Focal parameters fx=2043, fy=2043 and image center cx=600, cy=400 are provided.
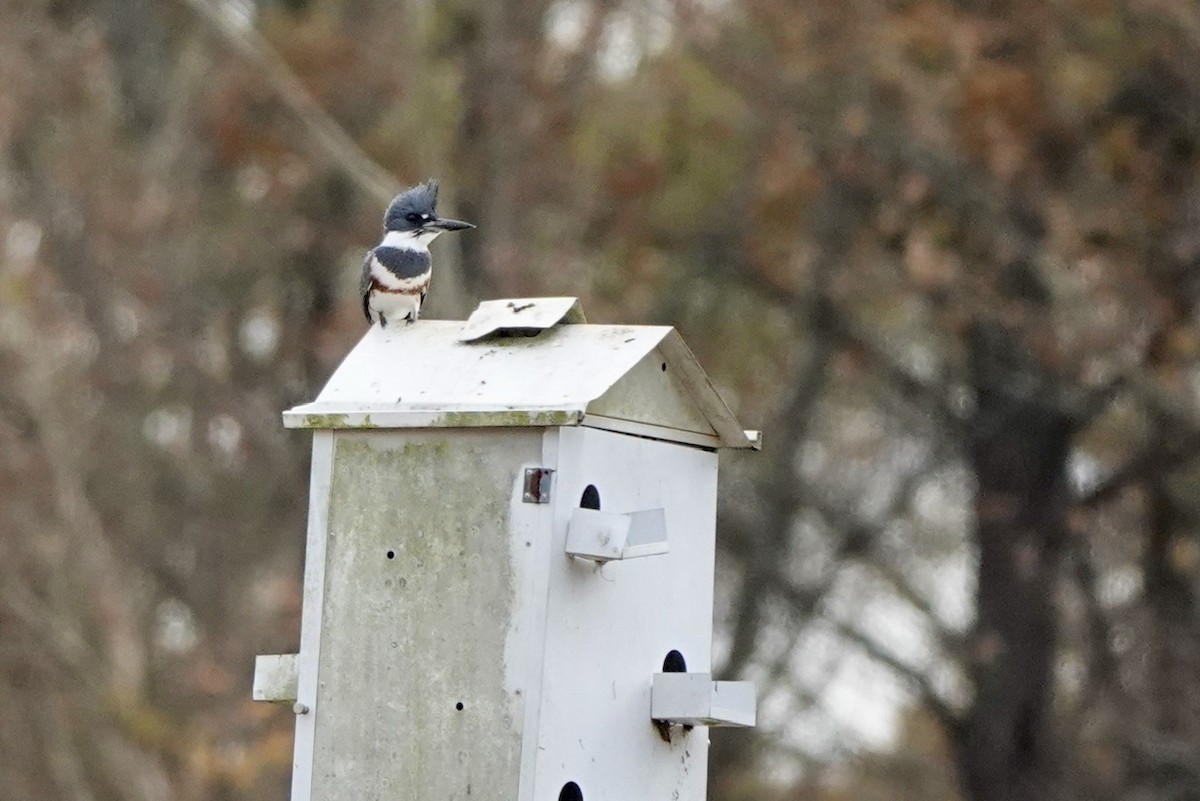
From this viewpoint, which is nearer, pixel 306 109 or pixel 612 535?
pixel 612 535

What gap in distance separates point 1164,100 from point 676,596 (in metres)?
6.61

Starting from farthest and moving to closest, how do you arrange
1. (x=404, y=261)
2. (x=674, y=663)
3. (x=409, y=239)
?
1. (x=409, y=239)
2. (x=404, y=261)
3. (x=674, y=663)

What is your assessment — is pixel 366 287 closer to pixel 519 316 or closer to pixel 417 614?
pixel 519 316

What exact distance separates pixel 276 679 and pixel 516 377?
0.71m

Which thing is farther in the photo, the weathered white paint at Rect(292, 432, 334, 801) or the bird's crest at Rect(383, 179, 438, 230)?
the bird's crest at Rect(383, 179, 438, 230)

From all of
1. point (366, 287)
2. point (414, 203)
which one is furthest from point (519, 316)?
point (414, 203)

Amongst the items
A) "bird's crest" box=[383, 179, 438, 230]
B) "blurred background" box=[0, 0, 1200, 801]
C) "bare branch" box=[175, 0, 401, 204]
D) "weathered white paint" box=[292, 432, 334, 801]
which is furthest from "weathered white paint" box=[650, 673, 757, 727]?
"bare branch" box=[175, 0, 401, 204]

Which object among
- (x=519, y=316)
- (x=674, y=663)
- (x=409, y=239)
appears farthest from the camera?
(x=409, y=239)

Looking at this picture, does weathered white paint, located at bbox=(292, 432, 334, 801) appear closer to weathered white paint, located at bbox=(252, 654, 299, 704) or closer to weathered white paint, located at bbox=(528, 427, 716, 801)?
weathered white paint, located at bbox=(252, 654, 299, 704)

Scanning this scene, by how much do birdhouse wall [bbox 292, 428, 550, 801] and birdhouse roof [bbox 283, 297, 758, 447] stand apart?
52 millimetres

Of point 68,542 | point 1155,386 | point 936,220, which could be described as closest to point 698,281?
point 936,220

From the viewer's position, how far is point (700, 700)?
11.9ft

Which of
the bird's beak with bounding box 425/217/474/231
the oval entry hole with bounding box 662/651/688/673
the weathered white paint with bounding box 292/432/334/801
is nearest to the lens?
the weathered white paint with bounding box 292/432/334/801

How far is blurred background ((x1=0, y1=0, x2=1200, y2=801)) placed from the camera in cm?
992
